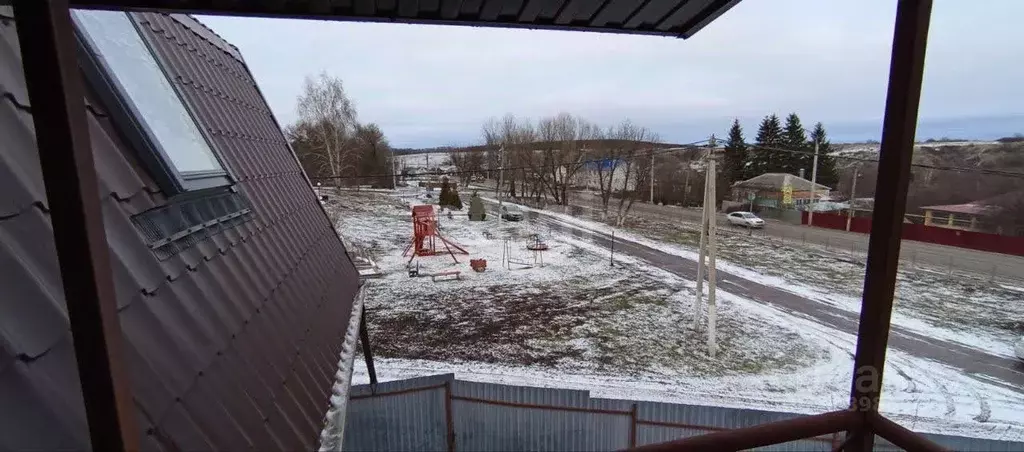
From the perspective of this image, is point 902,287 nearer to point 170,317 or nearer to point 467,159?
point 170,317

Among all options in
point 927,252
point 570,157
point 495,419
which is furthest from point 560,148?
point 495,419

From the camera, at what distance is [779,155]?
40906 mm

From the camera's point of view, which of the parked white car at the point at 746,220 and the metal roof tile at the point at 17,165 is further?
the parked white car at the point at 746,220

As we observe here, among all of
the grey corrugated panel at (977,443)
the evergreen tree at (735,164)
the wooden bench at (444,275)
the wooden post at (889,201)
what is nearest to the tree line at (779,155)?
the evergreen tree at (735,164)

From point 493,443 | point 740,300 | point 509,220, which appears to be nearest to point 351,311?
point 493,443

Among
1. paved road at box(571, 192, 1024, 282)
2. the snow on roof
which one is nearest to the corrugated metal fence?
paved road at box(571, 192, 1024, 282)

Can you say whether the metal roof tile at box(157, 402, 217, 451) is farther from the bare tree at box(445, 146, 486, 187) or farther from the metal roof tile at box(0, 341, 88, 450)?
the bare tree at box(445, 146, 486, 187)

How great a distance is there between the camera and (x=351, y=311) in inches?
173

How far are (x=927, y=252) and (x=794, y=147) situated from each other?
61.1 ft

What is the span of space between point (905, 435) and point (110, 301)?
234cm

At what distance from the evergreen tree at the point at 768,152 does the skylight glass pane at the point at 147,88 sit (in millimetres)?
44258

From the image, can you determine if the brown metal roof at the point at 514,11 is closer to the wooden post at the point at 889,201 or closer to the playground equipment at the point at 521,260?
the wooden post at the point at 889,201

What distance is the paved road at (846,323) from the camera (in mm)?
10969

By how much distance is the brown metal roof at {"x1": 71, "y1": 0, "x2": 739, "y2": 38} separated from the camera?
2.28m
